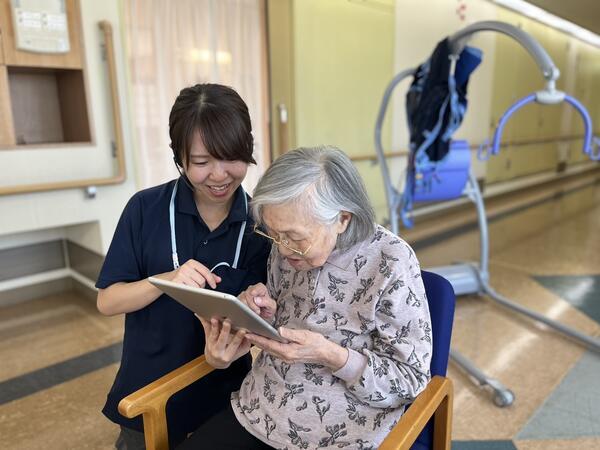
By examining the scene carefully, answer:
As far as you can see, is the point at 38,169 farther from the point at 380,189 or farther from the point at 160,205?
the point at 380,189

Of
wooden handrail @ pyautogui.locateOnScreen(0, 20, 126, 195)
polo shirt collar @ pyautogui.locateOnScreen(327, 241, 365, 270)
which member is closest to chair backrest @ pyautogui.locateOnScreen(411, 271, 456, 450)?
polo shirt collar @ pyautogui.locateOnScreen(327, 241, 365, 270)

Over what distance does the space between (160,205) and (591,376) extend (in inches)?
85.2

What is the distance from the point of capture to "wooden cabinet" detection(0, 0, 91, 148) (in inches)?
91.6

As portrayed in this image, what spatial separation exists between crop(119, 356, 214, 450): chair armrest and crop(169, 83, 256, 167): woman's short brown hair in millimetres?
509

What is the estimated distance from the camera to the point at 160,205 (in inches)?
47.8

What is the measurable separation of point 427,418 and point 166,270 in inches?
28.2

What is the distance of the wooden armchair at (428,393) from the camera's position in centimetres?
100

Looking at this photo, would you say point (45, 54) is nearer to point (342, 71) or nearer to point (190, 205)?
point (190, 205)

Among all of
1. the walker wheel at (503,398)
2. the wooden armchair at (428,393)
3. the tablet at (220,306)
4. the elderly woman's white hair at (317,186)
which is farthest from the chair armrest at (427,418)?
the walker wheel at (503,398)

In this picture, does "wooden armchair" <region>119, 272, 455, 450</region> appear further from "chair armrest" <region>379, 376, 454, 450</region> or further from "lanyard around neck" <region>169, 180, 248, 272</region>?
"lanyard around neck" <region>169, 180, 248, 272</region>

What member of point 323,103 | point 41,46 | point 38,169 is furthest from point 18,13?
point 323,103

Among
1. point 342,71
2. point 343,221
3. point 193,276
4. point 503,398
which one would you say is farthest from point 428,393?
point 342,71

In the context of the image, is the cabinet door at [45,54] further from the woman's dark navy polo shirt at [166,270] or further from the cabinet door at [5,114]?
the woman's dark navy polo shirt at [166,270]

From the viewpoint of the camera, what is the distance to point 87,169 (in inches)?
105
